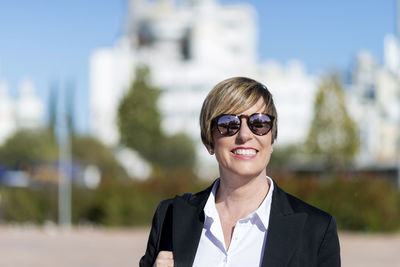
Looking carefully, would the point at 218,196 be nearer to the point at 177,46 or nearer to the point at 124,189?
the point at 124,189

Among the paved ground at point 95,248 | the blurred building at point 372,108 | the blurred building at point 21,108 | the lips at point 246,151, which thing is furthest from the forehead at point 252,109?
the blurred building at point 21,108

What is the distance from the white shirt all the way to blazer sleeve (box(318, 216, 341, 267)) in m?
0.21

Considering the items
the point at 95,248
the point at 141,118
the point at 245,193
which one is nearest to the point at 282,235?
the point at 245,193

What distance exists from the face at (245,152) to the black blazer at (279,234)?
0.43 feet

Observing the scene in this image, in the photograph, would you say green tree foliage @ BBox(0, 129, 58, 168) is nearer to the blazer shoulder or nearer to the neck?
the neck

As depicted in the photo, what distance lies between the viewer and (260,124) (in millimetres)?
2719

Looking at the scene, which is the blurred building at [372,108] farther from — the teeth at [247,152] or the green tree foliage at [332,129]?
the teeth at [247,152]

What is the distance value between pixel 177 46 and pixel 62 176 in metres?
105

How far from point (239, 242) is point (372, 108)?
354ft

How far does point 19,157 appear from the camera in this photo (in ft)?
237

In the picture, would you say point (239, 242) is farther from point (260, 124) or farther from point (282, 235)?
point (260, 124)

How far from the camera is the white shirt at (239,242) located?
8.64ft

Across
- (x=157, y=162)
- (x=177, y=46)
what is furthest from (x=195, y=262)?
(x=177, y=46)

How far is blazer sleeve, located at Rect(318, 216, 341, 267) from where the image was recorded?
2.54 m
